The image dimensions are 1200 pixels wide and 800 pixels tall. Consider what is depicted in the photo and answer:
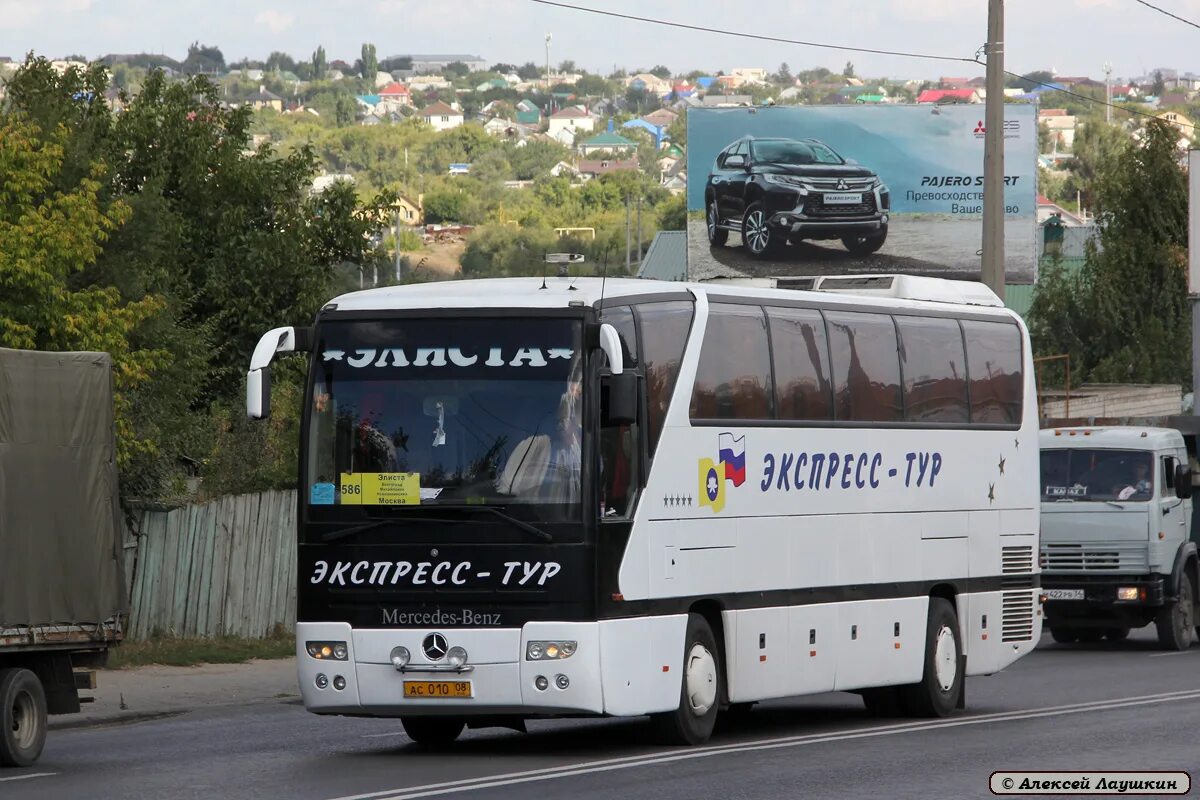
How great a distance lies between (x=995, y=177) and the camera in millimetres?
25594

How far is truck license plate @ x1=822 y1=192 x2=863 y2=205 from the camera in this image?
4691 cm

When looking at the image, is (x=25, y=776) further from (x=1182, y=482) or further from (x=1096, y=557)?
(x=1182, y=482)

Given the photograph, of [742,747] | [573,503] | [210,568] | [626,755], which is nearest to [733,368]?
[573,503]

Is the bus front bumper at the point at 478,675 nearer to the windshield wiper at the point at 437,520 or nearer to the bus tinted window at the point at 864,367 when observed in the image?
the windshield wiper at the point at 437,520

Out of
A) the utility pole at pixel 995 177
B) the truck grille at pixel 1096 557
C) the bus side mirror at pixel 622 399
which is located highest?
the utility pole at pixel 995 177

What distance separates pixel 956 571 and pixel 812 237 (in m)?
28.6

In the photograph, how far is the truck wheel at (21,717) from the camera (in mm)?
14156

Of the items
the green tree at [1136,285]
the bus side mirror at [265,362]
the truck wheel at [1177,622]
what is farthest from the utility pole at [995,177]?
the green tree at [1136,285]

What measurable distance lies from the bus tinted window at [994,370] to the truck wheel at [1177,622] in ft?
Answer: 25.2

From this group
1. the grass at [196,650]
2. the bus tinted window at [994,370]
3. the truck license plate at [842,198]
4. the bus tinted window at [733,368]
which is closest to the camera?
the bus tinted window at [733,368]

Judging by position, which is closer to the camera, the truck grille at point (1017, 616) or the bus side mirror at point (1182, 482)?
the truck grille at point (1017, 616)

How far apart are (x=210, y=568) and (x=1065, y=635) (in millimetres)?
11456

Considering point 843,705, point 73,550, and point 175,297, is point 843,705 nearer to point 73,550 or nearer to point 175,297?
point 73,550

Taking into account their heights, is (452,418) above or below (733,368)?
below
